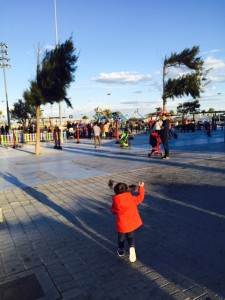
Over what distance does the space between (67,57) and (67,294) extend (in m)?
12.5

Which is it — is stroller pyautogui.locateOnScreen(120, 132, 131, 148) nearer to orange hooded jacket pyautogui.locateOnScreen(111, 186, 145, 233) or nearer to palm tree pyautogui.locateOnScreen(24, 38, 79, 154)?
palm tree pyautogui.locateOnScreen(24, 38, 79, 154)

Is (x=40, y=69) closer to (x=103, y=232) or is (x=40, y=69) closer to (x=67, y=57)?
(x=67, y=57)

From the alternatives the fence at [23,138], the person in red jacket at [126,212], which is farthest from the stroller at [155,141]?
the fence at [23,138]

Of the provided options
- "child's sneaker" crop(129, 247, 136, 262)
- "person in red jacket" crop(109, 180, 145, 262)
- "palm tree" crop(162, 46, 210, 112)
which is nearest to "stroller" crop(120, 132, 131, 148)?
"palm tree" crop(162, 46, 210, 112)

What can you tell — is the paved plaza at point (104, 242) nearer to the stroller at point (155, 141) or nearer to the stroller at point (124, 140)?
the stroller at point (155, 141)

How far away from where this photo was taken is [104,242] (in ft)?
13.6

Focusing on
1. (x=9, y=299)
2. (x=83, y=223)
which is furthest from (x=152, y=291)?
(x=83, y=223)

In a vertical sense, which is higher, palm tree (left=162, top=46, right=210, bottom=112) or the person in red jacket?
palm tree (left=162, top=46, right=210, bottom=112)

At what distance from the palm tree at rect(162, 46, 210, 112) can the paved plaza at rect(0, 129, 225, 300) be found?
13.5 meters

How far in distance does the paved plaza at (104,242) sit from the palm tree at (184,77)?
44.2 feet

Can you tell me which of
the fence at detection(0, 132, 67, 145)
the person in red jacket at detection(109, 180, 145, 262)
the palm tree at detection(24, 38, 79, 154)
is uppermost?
the palm tree at detection(24, 38, 79, 154)

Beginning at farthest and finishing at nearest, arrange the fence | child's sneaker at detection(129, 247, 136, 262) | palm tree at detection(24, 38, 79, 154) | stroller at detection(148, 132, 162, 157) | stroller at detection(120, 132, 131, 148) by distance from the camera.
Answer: the fence
stroller at detection(120, 132, 131, 148)
palm tree at detection(24, 38, 79, 154)
stroller at detection(148, 132, 162, 157)
child's sneaker at detection(129, 247, 136, 262)

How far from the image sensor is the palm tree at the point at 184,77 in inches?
785

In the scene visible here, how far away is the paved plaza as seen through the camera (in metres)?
3.04
